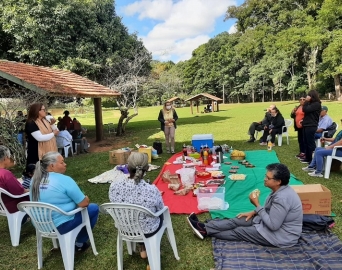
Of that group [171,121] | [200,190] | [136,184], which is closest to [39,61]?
[171,121]

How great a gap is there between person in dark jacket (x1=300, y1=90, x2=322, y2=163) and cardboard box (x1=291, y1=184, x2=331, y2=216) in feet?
9.45

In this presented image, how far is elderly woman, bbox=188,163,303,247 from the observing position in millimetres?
2993

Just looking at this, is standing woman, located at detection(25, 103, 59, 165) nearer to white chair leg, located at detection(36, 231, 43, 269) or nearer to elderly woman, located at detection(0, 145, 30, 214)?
elderly woman, located at detection(0, 145, 30, 214)

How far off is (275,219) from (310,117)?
4.16 m

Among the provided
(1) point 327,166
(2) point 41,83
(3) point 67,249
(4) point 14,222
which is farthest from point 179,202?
(2) point 41,83

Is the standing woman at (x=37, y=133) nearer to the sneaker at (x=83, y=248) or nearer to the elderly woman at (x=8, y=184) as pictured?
the elderly woman at (x=8, y=184)

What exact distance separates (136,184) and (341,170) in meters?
Result: 4.99

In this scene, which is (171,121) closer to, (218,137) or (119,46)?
(218,137)

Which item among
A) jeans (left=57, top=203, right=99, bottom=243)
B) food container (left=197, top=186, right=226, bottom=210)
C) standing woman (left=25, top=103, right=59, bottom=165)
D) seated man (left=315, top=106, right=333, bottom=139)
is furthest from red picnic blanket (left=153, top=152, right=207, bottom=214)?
seated man (left=315, top=106, right=333, bottom=139)

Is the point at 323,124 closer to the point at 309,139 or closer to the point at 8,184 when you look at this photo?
the point at 309,139

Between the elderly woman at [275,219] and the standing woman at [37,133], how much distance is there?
3.69 meters

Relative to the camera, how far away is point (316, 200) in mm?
3795

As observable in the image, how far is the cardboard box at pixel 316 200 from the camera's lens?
3.74 m

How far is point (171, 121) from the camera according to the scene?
346 inches
